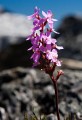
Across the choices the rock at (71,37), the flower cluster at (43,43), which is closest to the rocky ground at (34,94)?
the flower cluster at (43,43)

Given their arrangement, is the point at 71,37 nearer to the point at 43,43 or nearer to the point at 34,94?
the point at 34,94

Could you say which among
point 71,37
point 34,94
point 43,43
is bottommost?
point 34,94

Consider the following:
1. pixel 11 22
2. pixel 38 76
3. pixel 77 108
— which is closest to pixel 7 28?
pixel 11 22

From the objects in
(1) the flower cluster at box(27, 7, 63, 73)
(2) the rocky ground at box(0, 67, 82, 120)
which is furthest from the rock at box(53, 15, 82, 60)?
(1) the flower cluster at box(27, 7, 63, 73)

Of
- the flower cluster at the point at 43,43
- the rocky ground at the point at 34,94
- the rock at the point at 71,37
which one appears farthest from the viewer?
the rock at the point at 71,37

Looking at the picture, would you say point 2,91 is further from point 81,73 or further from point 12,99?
point 81,73

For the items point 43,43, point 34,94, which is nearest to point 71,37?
point 34,94

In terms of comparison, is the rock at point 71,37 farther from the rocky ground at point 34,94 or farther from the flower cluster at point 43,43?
the flower cluster at point 43,43

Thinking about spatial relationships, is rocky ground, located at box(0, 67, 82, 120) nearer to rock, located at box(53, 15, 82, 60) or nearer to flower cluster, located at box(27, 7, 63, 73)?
flower cluster, located at box(27, 7, 63, 73)
